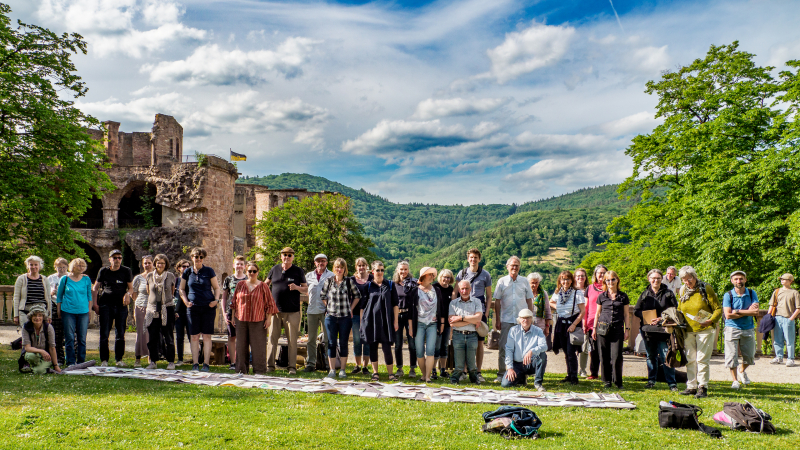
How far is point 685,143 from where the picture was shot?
68.4 feet

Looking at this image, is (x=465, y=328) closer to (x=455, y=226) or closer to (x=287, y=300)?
(x=287, y=300)

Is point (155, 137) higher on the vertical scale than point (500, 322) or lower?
higher

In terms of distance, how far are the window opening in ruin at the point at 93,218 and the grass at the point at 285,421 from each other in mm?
26504

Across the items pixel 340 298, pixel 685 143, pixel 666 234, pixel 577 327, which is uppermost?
pixel 685 143

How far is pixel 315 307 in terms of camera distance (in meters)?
9.00

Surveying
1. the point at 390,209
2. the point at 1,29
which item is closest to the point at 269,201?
the point at 1,29

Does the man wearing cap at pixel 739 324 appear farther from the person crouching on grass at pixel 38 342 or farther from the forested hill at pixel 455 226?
the forested hill at pixel 455 226

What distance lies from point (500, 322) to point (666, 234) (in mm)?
15828

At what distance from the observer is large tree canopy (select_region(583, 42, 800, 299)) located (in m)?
16.9

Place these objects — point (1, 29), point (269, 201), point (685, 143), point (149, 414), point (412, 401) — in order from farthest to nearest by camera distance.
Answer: point (269, 201), point (685, 143), point (1, 29), point (412, 401), point (149, 414)

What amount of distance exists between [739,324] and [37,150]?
19.1 meters

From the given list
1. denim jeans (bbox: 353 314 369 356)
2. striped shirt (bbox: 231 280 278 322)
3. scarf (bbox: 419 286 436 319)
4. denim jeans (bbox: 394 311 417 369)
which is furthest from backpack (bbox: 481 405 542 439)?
striped shirt (bbox: 231 280 278 322)

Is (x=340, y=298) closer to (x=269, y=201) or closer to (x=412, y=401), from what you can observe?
(x=412, y=401)

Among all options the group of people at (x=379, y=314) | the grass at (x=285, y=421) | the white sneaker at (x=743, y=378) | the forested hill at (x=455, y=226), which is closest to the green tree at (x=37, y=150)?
the group of people at (x=379, y=314)
